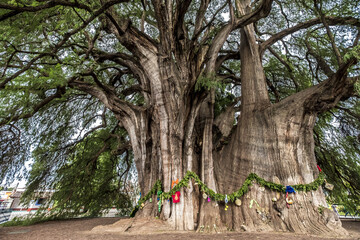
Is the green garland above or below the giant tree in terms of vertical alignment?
below

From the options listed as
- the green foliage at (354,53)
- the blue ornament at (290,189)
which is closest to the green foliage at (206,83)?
the green foliage at (354,53)

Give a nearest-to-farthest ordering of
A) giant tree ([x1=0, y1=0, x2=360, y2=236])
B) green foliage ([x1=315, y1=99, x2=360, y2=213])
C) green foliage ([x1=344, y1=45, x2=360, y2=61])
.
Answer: green foliage ([x1=344, y1=45, x2=360, y2=61]) < giant tree ([x1=0, y1=0, x2=360, y2=236]) < green foliage ([x1=315, y1=99, x2=360, y2=213])

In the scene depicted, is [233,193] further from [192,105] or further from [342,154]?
[342,154]

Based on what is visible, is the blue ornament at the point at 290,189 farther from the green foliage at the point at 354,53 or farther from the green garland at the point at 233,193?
the green foliage at the point at 354,53

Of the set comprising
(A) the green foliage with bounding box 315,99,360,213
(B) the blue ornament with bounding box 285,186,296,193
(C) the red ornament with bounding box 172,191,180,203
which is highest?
(A) the green foliage with bounding box 315,99,360,213

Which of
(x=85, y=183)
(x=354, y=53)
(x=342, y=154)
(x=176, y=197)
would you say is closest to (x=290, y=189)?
(x=176, y=197)

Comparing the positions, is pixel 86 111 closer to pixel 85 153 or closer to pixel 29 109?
pixel 85 153

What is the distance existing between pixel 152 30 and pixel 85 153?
17.8 feet

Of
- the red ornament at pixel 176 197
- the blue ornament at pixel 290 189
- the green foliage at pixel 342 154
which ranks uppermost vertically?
the green foliage at pixel 342 154

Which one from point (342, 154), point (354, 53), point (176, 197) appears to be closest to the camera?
point (354, 53)

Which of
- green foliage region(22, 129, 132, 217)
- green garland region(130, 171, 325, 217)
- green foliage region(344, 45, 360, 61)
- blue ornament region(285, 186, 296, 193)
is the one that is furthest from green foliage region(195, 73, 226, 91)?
green foliage region(22, 129, 132, 217)

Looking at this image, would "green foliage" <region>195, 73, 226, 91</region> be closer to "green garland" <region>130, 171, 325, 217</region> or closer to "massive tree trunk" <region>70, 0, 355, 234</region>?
"massive tree trunk" <region>70, 0, 355, 234</region>

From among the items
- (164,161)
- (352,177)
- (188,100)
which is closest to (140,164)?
(164,161)

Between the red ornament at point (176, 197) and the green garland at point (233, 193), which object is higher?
the green garland at point (233, 193)
